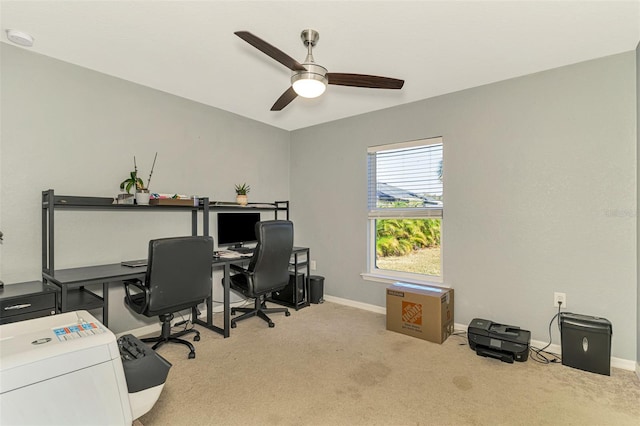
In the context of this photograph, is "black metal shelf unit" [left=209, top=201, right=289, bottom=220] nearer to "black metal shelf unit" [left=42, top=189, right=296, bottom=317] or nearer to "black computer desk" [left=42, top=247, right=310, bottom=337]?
"black metal shelf unit" [left=42, top=189, right=296, bottom=317]

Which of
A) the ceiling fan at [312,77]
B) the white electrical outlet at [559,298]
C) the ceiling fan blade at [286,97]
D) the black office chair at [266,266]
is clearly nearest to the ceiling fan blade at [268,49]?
the ceiling fan at [312,77]

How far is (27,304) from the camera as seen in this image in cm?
197

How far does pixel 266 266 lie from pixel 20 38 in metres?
2.54

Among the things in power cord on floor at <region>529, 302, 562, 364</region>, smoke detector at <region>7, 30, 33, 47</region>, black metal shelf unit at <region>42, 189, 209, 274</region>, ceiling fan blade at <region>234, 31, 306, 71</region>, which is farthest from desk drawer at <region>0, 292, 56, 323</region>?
power cord on floor at <region>529, 302, 562, 364</region>

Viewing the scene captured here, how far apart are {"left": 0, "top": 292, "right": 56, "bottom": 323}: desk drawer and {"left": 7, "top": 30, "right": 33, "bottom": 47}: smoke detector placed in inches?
70.1

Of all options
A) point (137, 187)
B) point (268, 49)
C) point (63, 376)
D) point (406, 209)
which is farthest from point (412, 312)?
point (137, 187)

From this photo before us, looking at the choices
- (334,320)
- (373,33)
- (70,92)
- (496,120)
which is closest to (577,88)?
(496,120)

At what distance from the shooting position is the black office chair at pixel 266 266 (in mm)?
3042

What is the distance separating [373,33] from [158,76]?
6.36ft

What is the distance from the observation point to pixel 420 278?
3.41 metres

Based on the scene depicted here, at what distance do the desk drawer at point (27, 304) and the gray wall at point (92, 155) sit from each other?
1.81 feet

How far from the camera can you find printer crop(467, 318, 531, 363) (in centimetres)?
242

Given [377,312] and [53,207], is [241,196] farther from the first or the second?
[377,312]

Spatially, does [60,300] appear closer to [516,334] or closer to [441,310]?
[441,310]
